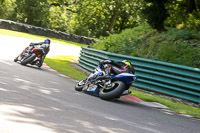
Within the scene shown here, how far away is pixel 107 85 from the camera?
912cm

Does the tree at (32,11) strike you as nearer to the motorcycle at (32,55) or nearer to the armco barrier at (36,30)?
the armco barrier at (36,30)

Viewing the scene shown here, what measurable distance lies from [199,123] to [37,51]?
301 inches

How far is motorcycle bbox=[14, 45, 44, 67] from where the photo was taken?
44.1 ft

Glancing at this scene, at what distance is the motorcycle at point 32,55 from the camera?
44.1ft

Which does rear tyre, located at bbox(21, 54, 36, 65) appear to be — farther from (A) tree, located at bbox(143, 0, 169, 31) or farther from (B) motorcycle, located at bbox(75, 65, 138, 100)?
(A) tree, located at bbox(143, 0, 169, 31)

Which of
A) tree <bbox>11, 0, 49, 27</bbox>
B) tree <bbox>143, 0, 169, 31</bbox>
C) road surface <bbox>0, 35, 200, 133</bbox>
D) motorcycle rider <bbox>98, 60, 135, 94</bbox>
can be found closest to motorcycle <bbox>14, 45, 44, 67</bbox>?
road surface <bbox>0, 35, 200, 133</bbox>

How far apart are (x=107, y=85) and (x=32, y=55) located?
5.32 meters

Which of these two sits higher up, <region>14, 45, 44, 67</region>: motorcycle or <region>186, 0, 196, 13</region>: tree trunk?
<region>186, 0, 196, 13</region>: tree trunk

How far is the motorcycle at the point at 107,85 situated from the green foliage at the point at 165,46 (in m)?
5.99

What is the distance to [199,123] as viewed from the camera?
814 cm

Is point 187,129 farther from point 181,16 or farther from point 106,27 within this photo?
point 106,27

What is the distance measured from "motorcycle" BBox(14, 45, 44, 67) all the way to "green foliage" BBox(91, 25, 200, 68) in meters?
5.15

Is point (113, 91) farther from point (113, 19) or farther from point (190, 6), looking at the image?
point (113, 19)

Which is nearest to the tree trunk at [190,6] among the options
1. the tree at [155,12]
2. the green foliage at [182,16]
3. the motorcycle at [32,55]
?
the green foliage at [182,16]
